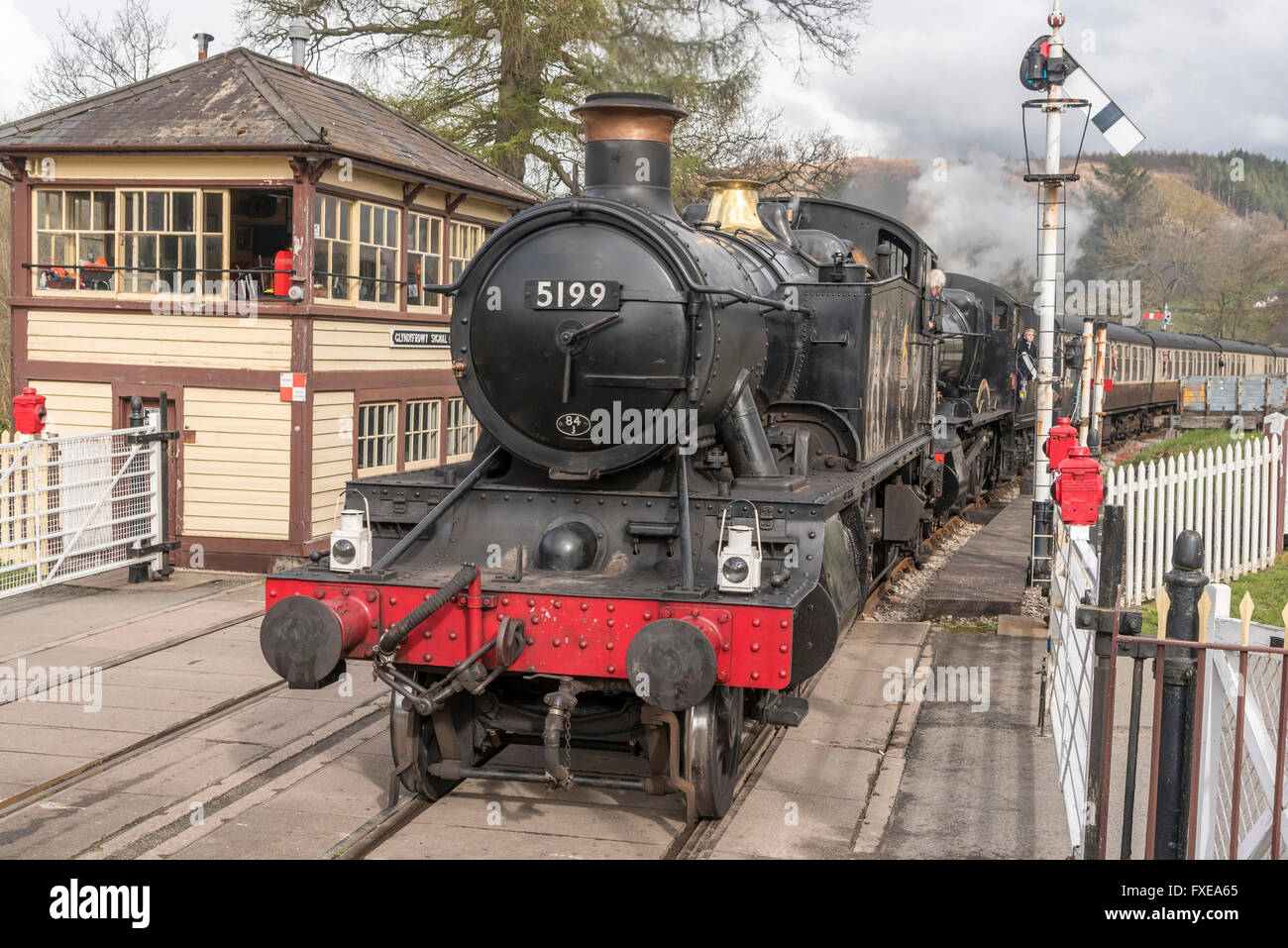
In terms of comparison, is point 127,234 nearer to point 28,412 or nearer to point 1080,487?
point 28,412

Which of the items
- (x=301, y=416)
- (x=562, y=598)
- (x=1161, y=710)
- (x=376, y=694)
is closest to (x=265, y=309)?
(x=301, y=416)

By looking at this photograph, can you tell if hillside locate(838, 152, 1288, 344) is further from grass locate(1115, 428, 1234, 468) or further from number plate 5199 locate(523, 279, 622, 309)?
number plate 5199 locate(523, 279, 622, 309)

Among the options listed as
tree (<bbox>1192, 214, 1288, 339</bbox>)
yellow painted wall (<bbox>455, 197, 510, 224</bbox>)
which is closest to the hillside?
tree (<bbox>1192, 214, 1288, 339</bbox>)

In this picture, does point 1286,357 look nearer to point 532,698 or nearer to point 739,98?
point 739,98

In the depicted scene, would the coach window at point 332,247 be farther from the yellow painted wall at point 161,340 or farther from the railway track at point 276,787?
the railway track at point 276,787

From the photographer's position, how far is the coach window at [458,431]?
49.6 ft

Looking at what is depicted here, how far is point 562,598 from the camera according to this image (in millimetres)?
5117

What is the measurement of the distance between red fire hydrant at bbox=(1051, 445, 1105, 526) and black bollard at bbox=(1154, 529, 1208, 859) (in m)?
3.51

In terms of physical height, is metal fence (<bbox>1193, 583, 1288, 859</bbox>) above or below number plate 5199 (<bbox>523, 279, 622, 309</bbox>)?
below

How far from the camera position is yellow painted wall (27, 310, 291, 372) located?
11561 millimetres

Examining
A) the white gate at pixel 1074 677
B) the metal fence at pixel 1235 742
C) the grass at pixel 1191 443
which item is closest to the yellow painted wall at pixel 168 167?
the white gate at pixel 1074 677

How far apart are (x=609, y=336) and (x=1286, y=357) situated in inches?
1812

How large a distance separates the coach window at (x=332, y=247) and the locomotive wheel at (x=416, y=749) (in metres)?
7.07

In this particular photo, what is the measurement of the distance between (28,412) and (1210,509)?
400 inches
